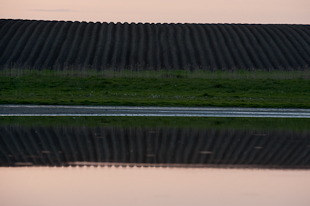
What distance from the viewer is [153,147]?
49.0ft

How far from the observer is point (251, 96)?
113 ft

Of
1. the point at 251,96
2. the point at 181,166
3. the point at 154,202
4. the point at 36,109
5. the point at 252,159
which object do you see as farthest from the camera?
the point at 251,96

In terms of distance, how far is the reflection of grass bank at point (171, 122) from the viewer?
20125 millimetres

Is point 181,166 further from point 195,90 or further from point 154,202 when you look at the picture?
point 195,90

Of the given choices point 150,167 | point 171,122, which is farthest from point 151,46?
point 150,167

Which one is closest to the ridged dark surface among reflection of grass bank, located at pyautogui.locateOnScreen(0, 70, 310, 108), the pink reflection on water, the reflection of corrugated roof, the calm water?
reflection of grass bank, located at pyautogui.locateOnScreen(0, 70, 310, 108)

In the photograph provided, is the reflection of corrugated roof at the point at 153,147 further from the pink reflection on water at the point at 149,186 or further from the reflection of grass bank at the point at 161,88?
the reflection of grass bank at the point at 161,88

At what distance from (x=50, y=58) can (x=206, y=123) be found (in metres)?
26.1

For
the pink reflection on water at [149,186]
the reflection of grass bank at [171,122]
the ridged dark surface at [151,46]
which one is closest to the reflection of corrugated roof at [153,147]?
the pink reflection on water at [149,186]

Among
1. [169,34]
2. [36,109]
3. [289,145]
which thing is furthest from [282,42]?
[289,145]

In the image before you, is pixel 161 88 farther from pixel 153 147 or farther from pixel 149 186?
pixel 149 186

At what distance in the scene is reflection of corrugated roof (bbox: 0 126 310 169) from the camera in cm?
1302

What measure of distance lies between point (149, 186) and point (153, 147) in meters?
4.35

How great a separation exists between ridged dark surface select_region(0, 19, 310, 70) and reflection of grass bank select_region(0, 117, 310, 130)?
65.6 feet
